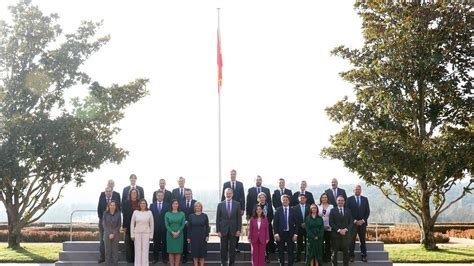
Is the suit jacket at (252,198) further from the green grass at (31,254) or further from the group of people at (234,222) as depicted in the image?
the green grass at (31,254)

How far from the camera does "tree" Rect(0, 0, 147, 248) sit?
21781 millimetres

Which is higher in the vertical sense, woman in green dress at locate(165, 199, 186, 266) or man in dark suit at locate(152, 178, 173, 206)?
man in dark suit at locate(152, 178, 173, 206)

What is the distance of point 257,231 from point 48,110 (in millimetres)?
12371

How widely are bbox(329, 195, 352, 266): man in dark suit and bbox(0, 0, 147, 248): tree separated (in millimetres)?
10893

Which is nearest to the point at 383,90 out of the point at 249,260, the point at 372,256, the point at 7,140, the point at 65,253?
the point at 372,256

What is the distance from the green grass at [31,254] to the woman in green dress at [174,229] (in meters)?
6.97

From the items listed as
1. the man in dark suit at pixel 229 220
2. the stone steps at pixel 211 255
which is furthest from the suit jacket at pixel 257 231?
the stone steps at pixel 211 255

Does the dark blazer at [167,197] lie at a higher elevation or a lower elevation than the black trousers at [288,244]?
higher

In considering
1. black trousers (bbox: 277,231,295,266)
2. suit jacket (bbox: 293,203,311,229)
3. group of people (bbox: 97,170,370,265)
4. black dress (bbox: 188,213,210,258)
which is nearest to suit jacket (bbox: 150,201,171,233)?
group of people (bbox: 97,170,370,265)

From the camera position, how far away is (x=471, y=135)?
1980 cm

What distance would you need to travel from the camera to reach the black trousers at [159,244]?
577 inches

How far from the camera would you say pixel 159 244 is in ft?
48.9

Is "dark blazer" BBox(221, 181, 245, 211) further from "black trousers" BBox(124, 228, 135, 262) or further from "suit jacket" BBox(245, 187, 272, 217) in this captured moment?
"black trousers" BBox(124, 228, 135, 262)

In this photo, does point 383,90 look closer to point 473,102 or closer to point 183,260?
point 473,102
